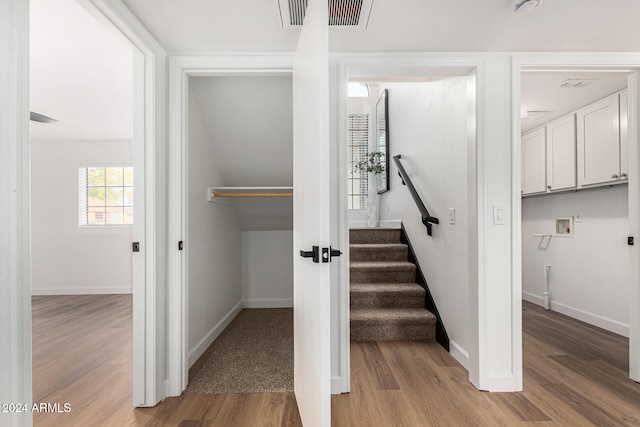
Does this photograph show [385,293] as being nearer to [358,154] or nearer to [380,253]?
[380,253]

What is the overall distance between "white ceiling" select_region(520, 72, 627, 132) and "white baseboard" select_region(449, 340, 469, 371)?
6.49 ft

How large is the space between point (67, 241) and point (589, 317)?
6.55m

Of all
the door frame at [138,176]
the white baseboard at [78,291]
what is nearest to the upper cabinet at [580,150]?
the door frame at [138,176]

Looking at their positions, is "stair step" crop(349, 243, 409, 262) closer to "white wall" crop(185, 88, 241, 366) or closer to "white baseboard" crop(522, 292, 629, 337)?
"white wall" crop(185, 88, 241, 366)

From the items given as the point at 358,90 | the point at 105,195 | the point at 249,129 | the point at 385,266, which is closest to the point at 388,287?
the point at 385,266

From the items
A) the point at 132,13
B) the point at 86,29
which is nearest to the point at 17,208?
the point at 132,13

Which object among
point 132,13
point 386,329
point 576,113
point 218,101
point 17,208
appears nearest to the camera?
point 17,208

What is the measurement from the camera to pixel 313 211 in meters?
1.43

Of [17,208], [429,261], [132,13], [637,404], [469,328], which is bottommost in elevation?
[637,404]

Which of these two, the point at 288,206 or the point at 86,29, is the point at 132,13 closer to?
the point at 86,29

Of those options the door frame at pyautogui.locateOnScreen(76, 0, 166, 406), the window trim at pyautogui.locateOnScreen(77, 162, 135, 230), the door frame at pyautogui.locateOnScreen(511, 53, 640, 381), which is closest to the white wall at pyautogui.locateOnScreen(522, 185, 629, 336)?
the door frame at pyautogui.locateOnScreen(511, 53, 640, 381)

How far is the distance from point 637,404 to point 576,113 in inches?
106

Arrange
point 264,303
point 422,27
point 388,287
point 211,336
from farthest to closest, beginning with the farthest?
1. point 264,303
2. point 388,287
3. point 211,336
4. point 422,27

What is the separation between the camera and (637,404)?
1.89m
